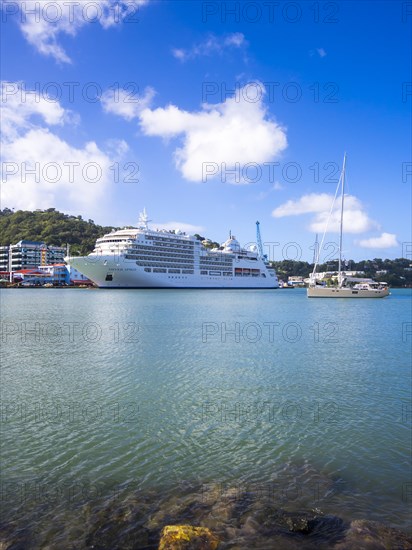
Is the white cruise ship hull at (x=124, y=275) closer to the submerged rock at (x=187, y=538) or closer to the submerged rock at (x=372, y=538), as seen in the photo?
the submerged rock at (x=187, y=538)

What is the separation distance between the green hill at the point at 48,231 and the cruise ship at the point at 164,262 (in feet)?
200

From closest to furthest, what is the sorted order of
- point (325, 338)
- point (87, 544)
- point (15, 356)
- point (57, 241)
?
point (87, 544)
point (15, 356)
point (325, 338)
point (57, 241)

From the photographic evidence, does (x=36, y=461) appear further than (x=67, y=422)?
No

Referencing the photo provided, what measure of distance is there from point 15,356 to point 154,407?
11300 millimetres

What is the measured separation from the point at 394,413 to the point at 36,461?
35.2 ft

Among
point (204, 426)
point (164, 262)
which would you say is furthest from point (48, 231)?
point (204, 426)

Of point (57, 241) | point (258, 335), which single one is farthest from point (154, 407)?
point (57, 241)

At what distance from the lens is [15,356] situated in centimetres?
Result: 2077

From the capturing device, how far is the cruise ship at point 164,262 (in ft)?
327

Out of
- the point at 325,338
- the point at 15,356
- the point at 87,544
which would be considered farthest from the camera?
the point at 325,338

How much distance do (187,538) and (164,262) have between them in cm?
10562

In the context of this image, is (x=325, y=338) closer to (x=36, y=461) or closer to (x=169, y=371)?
(x=169, y=371)

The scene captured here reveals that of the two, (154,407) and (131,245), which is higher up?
(131,245)
